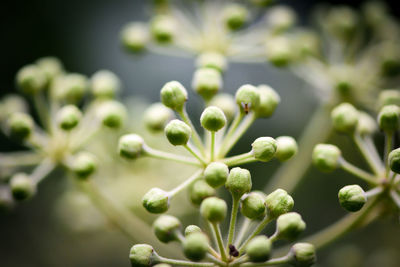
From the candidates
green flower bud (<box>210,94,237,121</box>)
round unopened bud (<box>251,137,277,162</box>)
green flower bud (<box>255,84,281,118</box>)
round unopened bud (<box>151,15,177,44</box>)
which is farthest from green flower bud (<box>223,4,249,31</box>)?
round unopened bud (<box>251,137,277,162</box>)

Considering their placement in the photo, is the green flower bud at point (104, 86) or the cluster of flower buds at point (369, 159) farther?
the green flower bud at point (104, 86)

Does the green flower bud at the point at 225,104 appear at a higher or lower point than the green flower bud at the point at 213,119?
higher

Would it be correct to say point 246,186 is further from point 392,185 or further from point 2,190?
point 2,190

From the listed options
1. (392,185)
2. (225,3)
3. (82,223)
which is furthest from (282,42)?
(82,223)

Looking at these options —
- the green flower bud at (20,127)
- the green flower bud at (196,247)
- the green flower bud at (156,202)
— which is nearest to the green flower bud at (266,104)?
the green flower bud at (156,202)

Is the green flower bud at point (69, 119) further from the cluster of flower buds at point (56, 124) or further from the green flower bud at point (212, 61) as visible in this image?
the green flower bud at point (212, 61)
